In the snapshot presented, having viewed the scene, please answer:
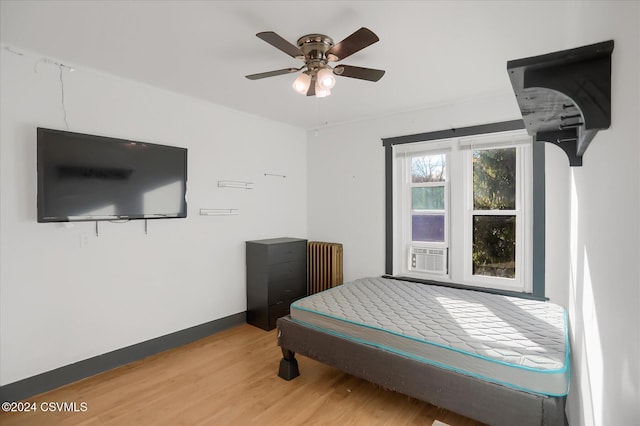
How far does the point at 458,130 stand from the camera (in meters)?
3.46

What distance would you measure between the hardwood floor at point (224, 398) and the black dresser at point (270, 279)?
790mm

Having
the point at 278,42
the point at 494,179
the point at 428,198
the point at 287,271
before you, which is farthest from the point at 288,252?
the point at 278,42

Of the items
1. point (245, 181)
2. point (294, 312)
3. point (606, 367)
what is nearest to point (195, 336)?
point (294, 312)

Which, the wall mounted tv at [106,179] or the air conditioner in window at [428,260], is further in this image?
the air conditioner in window at [428,260]

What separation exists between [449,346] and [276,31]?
2.27m

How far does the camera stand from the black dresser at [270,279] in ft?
12.3

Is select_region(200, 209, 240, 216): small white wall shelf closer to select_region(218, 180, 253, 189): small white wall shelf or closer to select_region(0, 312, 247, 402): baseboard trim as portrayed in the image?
select_region(218, 180, 253, 189): small white wall shelf

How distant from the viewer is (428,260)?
147 inches

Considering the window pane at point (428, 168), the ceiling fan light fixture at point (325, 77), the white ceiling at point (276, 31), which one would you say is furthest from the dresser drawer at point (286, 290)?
the ceiling fan light fixture at point (325, 77)

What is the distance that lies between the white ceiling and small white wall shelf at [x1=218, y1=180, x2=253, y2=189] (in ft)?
3.37

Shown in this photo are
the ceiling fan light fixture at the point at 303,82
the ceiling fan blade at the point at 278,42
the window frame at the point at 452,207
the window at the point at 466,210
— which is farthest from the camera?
the window at the point at 466,210

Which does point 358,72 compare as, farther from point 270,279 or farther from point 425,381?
point 270,279

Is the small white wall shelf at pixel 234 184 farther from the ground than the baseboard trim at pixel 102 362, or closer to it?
farther from the ground

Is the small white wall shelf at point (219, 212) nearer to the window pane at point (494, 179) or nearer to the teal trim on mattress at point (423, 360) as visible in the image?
the teal trim on mattress at point (423, 360)
